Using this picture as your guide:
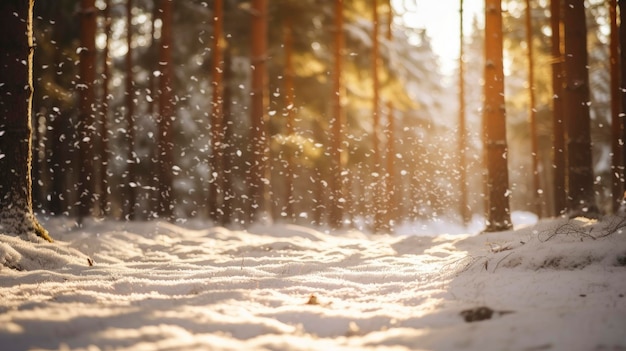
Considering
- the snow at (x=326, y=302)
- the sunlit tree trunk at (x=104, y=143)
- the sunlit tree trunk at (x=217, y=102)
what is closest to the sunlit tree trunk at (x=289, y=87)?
the sunlit tree trunk at (x=217, y=102)

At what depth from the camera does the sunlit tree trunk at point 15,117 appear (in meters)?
6.67

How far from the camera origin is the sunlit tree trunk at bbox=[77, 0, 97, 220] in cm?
1175

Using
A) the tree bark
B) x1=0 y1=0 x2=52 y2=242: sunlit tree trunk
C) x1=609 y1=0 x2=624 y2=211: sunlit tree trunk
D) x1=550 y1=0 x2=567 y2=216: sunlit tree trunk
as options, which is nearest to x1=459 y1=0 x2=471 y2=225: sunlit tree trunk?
the tree bark

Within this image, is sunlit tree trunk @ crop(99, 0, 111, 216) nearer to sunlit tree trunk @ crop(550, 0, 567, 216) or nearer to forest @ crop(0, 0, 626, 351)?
forest @ crop(0, 0, 626, 351)

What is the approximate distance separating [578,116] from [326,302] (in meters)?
8.98

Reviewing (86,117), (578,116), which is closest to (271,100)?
(86,117)

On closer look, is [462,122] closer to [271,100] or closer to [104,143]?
[271,100]

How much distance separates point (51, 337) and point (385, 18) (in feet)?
67.6

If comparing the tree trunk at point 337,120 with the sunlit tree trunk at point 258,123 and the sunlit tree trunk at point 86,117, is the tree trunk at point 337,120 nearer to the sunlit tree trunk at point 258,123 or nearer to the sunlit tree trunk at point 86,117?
the sunlit tree trunk at point 258,123

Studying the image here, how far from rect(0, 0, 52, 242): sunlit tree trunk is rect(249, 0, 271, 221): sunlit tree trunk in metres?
6.67

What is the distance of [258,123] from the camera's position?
13188mm

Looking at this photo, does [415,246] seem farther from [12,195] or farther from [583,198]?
[12,195]

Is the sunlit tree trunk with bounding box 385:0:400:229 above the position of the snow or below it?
above

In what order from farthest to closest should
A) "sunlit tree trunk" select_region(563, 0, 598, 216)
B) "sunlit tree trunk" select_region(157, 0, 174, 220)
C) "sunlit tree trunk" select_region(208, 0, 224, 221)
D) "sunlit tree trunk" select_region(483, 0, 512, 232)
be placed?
1. "sunlit tree trunk" select_region(157, 0, 174, 220)
2. "sunlit tree trunk" select_region(208, 0, 224, 221)
3. "sunlit tree trunk" select_region(563, 0, 598, 216)
4. "sunlit tree trunk" select_region(483, 0, 512, 232)
